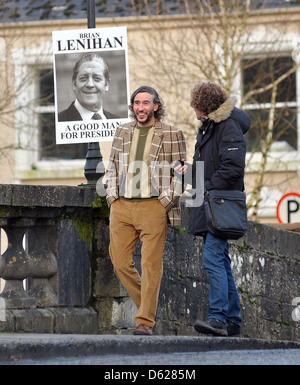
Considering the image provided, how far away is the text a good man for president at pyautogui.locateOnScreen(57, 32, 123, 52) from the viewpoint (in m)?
10.2

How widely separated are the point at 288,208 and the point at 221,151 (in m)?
12.0

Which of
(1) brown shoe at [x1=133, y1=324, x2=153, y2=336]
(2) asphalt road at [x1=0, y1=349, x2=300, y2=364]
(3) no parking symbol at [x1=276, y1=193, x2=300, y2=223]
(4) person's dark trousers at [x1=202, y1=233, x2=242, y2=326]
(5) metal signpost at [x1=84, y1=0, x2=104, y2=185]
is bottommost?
(2) asphalt road at [x1=0, y1=349, x2=300, y2=364]

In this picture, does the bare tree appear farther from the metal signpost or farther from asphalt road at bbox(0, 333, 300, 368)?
asphalt road at bbox(0, 333, 300, 368)

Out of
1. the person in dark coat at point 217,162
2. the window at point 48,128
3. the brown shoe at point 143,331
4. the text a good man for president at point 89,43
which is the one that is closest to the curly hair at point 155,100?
the person in dark coat at point 217,162

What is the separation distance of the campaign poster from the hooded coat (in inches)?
55.8

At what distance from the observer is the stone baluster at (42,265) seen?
29.9 ft

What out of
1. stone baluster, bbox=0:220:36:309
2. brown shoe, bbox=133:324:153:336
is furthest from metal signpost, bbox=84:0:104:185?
brown shoe, bbox=133:324:153:336

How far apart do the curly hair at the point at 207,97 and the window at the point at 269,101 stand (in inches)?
445

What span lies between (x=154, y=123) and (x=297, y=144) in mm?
12453

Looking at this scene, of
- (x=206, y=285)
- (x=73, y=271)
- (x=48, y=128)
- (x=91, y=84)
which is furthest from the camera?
(x=48, y=128)

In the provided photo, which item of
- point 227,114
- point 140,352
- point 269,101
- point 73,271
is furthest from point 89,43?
point 269,101

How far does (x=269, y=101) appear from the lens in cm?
2103

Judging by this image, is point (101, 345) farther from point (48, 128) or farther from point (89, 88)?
point (48, 128)

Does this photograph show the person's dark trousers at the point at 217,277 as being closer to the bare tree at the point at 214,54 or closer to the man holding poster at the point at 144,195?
the man holding poster at the point at 144,195
